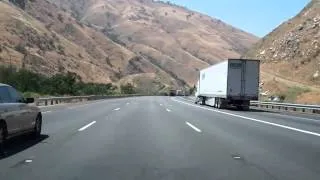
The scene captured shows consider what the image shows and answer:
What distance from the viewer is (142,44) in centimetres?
19638

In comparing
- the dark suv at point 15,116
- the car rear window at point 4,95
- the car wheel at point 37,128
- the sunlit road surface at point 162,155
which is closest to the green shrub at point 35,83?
the car wheel at point 37,128

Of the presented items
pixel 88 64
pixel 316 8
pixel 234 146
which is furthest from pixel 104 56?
pixel 234 146

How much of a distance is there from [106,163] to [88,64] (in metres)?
101

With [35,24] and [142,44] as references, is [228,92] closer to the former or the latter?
[35,24]

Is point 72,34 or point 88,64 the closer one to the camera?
point 88,64

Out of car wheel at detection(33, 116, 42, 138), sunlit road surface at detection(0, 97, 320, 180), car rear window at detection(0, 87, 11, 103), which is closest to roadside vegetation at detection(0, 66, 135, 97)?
car wheel at detection(33, 116, 42, 138)

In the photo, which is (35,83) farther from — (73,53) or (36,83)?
(73,53)

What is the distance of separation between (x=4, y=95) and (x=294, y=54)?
70955mm

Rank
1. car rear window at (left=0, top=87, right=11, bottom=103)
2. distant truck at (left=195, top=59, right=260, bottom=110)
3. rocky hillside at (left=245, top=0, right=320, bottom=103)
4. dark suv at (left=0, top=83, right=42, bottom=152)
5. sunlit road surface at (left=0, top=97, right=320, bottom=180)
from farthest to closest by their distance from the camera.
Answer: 1. rocky hillside at (left=245, top=0, right=320, bottom=103)
2. distant truck at (left=195, top=59, right=260, bottom=110)
3. car rear window at (left=0, top=87, right=11, bottom=103)
4. dark suv at (left=0, top=83, right=42, bottom=152)
5. sunlit road surface at (left=0, top=97, right=320, bottom=180)

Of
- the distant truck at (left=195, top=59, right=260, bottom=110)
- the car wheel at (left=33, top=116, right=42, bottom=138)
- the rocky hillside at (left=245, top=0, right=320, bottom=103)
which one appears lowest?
the car wheel at (left=33, top=116, right=42, bottom=138)

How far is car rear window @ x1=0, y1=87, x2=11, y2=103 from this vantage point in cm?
1393

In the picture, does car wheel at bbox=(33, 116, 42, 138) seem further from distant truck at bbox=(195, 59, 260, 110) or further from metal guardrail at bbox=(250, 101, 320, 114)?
distant truck at bbox=(195, 59, 260, 110)

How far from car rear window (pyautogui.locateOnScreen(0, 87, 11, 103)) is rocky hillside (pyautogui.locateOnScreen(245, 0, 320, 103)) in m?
52.1

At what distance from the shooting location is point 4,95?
14.2 meters
